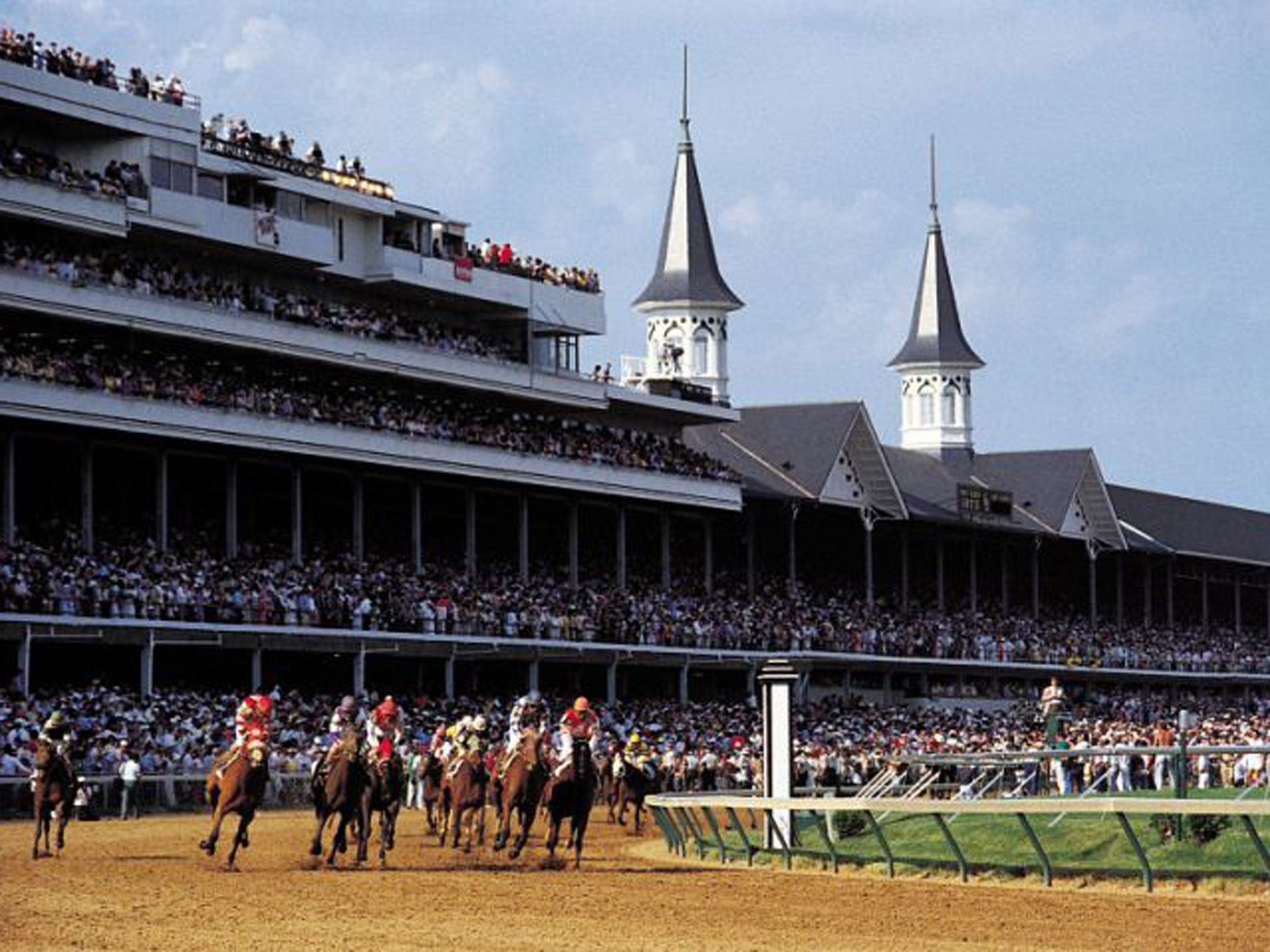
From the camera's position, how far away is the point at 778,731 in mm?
26781

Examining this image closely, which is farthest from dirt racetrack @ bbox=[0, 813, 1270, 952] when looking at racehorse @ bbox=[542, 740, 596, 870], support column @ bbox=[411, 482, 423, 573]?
support column @ bbox=[411, 482, 423, 573]

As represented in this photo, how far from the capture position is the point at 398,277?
53156 mm

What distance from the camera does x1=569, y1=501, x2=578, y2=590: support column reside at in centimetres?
5538

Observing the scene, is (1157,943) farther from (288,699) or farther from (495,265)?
(495,265)

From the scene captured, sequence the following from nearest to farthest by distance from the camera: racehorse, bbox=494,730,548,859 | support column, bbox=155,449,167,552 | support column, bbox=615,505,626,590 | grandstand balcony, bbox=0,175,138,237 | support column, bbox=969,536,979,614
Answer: racehorse, bbox=494,730,548,859
grandstand balcony, bbox=0,175,138,237
support column, bbox=155,449,167,552
support column, bbox=615,505,626,590
support column, bbox=969,536,979,614

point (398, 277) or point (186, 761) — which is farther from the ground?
point (398, 277)

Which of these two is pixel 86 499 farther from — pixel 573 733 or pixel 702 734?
pixel 573 733

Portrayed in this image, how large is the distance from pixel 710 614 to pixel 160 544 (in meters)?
16.2

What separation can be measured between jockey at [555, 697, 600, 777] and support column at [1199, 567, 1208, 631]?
5686cm

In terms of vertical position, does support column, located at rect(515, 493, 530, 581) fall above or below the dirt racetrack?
above

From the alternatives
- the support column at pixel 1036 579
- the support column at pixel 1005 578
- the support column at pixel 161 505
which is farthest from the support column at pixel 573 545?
Result: the support column at pixel 1036 579

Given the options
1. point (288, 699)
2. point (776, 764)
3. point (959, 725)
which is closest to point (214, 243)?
point (288, 699)

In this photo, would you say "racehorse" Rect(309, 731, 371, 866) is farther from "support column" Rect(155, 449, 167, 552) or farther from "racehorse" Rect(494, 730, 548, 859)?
"support column" Rect(155, 449, 167, 552)

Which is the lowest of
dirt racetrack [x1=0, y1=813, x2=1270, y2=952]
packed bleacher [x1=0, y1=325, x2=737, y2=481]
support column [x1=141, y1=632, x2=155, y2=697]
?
dirt racetrack [x1=0, y1=813, x2=1270, y2=952]
